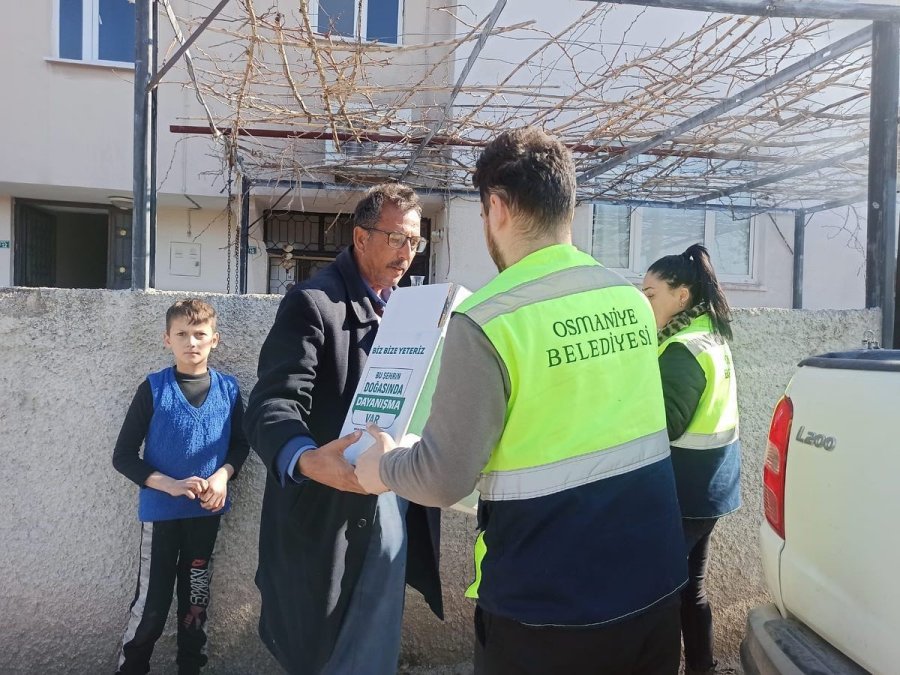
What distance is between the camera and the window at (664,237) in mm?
9273

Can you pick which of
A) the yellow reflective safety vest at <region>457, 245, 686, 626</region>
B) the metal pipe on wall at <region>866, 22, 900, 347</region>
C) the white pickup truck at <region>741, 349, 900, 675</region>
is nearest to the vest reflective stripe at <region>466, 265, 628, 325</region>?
the yellow reflective safety vest at <region>457, 245, 686, 626</region>

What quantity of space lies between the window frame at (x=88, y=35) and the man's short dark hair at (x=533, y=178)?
8.59 metres

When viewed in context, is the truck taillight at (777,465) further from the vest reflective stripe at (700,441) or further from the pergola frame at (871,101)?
the pergola frame at (871,101)

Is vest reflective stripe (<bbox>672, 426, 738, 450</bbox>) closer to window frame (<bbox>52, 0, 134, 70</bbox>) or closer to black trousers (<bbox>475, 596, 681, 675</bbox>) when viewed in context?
black trousers (<bbox>475, 596, 681, 675</bbox>)

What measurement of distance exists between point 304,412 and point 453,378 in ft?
2.69

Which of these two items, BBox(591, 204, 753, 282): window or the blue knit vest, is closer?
the blue knit vest

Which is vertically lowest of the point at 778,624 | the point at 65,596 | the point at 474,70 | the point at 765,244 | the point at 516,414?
the point at 65,596

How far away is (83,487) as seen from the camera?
121 inches

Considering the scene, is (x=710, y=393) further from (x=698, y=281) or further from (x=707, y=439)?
(x=698, y=281)

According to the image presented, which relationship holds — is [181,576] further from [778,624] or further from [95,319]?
[778,624]

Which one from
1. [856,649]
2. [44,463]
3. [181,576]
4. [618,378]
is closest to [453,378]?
[618,378]

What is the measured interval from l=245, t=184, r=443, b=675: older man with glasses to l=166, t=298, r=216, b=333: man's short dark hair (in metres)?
0.80

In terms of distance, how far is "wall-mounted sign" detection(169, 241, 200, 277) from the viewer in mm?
9344

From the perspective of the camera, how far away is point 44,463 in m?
3.06
